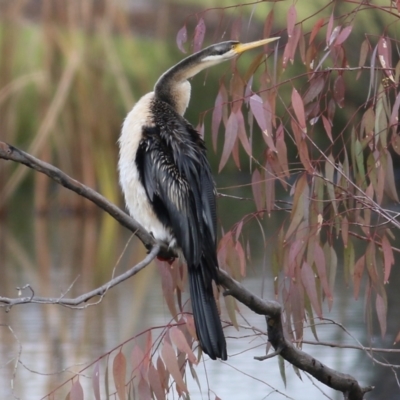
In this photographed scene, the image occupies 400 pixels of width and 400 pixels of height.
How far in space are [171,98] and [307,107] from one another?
0.95 feet

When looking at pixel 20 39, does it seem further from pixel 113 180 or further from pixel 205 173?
pixel 205 173

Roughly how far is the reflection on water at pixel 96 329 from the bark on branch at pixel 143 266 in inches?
4.5

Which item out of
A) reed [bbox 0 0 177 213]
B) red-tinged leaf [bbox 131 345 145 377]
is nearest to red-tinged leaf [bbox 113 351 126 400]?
red-tinged leaf [bbox 131 345 145 377]

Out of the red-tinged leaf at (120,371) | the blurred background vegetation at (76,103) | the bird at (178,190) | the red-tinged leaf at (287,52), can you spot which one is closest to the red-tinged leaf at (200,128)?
the bird at (178,190)

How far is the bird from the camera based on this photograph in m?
1.35

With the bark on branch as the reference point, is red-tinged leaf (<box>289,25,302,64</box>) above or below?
above

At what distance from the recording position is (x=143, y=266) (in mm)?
1167

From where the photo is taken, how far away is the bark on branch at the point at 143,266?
1.11m

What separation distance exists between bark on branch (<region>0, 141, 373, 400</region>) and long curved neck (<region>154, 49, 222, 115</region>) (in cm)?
36

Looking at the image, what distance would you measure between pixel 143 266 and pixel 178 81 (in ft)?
2.03

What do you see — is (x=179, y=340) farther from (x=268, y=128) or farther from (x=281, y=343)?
(x=268, y=128)

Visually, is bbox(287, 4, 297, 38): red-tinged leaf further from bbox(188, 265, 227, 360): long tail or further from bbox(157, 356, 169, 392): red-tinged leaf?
bbox(157, 356, 169, 392): red-tinged leaf

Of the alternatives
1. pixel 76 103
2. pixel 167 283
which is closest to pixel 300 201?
pixel 167 283

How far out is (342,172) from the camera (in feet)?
4.25
